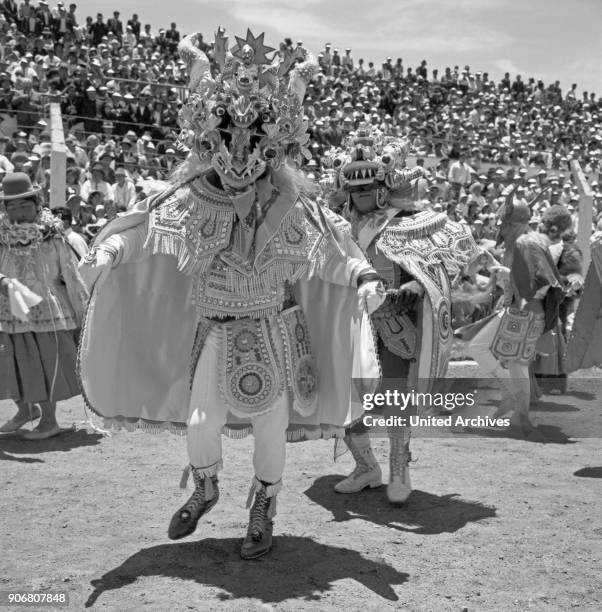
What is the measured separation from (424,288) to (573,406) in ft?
13.2

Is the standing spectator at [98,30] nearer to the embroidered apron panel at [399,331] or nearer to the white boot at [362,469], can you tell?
the embroidered apron panel at [399,331]

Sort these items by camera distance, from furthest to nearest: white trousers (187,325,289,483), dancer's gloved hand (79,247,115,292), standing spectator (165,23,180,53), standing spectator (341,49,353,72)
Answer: standing spectator (341,49,353,72) → standing spectator (165,23,180,53) → white trousers (187,325,289,483) → dancer's gloved hand (79,247,115,292)

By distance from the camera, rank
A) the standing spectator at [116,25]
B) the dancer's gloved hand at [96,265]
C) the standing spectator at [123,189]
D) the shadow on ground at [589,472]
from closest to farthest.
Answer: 1. the dancer's gloved hand at [96,265]
2. the shadow on ground at [589,472]
3. the standing spectator at [123,189]
4. the standing spectator at [116,25]

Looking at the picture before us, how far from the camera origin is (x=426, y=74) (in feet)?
103

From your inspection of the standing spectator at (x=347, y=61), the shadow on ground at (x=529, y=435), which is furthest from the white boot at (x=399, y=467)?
the standing spectator at (x=347, y=61)

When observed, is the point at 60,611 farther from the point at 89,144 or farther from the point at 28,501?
the point at 89,144

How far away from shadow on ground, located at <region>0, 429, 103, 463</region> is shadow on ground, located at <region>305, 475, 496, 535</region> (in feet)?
6.52

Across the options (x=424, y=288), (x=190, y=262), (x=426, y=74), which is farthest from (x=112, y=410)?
(x=426, y=74)

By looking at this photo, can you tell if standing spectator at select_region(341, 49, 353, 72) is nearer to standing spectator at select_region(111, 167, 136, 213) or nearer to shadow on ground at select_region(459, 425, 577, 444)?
standing spectator at select_region(111, 167, 136, 213)

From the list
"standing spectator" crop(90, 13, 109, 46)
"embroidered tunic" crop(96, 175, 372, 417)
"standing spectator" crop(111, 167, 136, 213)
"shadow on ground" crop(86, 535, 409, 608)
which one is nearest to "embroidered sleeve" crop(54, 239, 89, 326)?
"embroidered tunic" crop(96, 175, 372, 417)

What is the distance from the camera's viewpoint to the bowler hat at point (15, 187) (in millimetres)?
6141

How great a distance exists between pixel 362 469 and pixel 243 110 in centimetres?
244

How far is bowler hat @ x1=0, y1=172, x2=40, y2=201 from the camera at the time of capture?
614 cm

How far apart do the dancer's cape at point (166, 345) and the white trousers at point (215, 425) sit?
33cm
